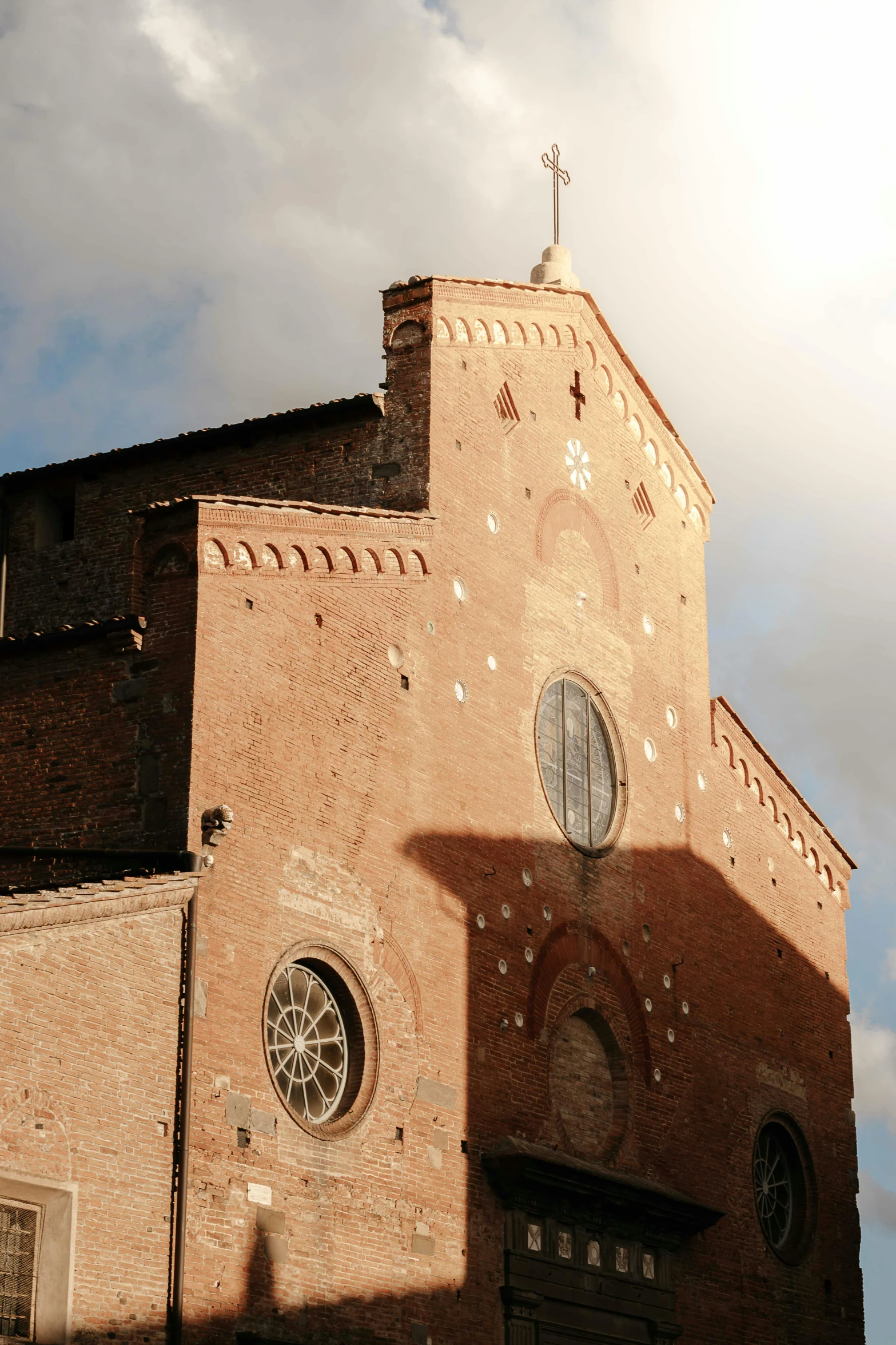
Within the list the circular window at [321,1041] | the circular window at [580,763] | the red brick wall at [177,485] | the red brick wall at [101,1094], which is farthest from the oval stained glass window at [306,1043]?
the red brick wall at [177,485]

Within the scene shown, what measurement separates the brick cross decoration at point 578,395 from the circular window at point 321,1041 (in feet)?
26.7

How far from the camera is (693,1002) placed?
66.4 feet

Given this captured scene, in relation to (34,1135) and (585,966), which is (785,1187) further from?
(34,1135)

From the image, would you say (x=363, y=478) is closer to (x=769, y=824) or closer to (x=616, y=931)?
(x=616, y=931)

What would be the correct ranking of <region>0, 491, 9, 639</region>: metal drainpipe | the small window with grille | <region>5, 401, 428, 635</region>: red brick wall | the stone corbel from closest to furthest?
1. the small window with grille
2. the stone corbel
3. <region>5, 401, 428, 635</region>: red brick wall
4. <region>0, 491, 9, 639</region>: metal drainpipe

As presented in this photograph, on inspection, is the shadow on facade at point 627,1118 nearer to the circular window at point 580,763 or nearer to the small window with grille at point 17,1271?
the circular window at point 580,763

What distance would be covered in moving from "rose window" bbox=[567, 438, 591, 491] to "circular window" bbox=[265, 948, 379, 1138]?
7.36 metres

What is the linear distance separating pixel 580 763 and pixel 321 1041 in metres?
5.48

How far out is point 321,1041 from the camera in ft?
50.2

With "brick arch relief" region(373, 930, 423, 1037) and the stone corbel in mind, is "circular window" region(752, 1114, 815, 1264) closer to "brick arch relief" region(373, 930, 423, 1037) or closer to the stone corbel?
"brick arch relief" region(373, 930, 423, 1037)

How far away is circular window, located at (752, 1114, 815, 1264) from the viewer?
20.6 meters

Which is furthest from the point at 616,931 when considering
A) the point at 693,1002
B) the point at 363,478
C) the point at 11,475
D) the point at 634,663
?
the point at 11,475

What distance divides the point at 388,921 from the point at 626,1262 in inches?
180

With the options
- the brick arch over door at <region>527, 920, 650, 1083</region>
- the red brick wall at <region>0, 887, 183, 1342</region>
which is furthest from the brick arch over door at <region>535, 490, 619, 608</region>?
the red brick wall at <region>0, 887, 183, 1342</region>
